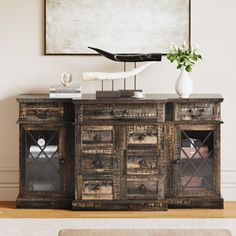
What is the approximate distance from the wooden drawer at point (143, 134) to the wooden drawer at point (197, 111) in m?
0.16

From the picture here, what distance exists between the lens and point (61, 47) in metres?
4.83

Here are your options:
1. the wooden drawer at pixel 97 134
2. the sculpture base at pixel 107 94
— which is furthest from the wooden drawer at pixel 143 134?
the sculpture base at pixel 107 94

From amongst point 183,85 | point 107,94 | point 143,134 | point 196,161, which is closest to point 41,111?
point 107,94

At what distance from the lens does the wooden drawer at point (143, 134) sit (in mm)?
4520

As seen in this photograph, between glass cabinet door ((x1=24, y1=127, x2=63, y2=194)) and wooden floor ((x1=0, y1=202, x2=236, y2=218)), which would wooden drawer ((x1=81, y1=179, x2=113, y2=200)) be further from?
glass cabinet door ((x1=24, y1=127, x2=63, y2=194))

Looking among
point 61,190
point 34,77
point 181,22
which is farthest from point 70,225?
point 181,22

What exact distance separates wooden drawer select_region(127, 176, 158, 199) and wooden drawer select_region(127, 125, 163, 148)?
23 cm

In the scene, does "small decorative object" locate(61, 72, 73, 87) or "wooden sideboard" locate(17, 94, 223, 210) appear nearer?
"wooden sideboard" locate(17, 94, 223, 210)

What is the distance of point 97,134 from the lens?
4.53 meters

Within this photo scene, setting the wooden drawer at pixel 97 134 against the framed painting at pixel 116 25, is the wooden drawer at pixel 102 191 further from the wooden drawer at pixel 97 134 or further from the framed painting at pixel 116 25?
the framed painting at pixel 116 25

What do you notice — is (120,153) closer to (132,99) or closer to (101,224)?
(132,99)

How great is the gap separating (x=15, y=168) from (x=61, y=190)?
45cm

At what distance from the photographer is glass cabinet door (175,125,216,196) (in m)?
4.60

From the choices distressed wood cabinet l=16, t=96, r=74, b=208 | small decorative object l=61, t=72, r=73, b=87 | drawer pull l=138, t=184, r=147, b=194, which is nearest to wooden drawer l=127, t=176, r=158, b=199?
drawer pull l=138, t=184, r=147, b=194
